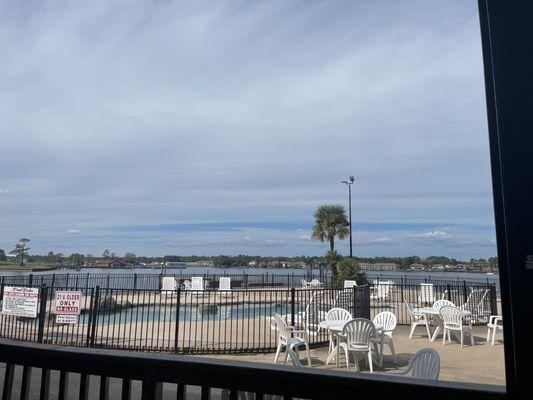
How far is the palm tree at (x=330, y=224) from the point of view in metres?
35.2

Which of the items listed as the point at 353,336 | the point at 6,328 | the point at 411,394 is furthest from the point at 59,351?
the point at 6,328

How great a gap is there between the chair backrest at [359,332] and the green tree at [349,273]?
1297 centimetres

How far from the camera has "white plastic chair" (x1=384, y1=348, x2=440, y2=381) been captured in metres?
3.95

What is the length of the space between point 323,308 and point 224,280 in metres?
10.2

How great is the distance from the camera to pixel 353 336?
7.63 metres

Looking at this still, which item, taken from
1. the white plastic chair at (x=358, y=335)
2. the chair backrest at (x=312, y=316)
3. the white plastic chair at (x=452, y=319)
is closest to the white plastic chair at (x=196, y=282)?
the chair backrest at (x=312, y=316)

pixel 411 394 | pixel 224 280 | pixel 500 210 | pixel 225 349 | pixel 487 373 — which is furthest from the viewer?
pixel 224 280

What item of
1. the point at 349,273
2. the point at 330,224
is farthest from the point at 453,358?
the point at 330,224

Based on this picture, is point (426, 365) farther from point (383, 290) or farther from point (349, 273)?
point (349, 273)

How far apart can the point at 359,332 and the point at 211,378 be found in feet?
19.5

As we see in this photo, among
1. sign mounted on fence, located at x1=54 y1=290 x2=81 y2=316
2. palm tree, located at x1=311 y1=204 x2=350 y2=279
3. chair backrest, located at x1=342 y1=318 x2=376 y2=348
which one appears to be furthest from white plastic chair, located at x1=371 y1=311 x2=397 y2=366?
palm tree, located at x1=311 y1=204 x2=350 y2=279

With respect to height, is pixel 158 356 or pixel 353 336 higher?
pixel 158 356

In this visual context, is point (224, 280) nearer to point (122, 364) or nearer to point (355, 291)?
point (355, 291)

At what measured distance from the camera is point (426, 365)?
4.12 metres
